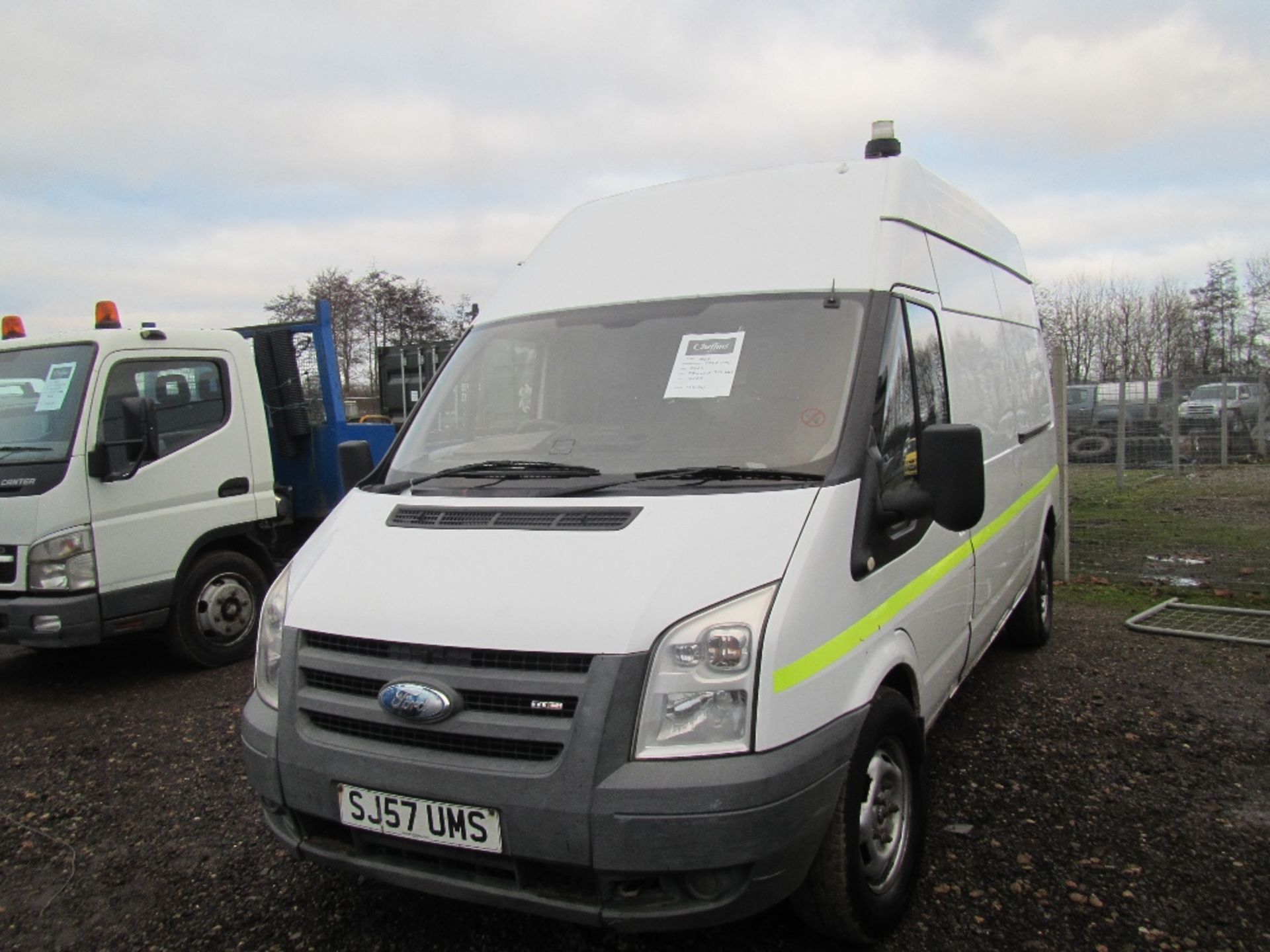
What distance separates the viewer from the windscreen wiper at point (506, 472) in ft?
10.7

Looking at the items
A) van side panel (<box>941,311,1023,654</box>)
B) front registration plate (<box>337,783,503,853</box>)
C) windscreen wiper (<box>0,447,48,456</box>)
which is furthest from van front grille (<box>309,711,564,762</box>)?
windscreen wiper (<box>0,447,48,456</box>)

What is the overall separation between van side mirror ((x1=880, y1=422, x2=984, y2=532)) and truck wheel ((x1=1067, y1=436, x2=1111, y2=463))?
929 cm

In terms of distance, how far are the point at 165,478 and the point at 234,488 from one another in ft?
1.83

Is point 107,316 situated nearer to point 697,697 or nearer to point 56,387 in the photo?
point 56,387

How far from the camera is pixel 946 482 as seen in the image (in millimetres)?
3023

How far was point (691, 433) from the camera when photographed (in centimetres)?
323

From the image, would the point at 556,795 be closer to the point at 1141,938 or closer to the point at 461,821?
the point at 461,821

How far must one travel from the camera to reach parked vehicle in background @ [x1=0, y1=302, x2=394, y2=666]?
18.5 ft

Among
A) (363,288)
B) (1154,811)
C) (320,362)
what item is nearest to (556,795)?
(1154,811)

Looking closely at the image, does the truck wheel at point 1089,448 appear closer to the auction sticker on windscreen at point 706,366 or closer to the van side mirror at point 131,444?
the auction sticker on windscreen at point 706,366

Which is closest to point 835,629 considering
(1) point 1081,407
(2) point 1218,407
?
(2) point 1218,407

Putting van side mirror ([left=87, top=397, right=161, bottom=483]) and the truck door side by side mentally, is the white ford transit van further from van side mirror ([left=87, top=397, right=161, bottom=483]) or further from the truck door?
the truck door

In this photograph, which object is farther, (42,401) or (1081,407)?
(1081,407)

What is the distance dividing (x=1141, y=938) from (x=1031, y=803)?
3.24 feet
